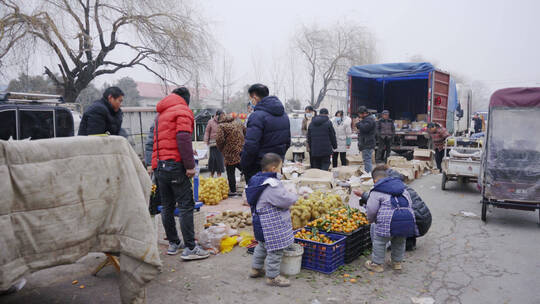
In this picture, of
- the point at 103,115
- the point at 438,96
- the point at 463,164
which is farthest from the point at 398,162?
the point at 103,115

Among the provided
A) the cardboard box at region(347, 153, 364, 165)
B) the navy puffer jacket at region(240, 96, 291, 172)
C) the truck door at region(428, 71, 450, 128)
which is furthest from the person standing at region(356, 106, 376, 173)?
the navy puffer jacket at region(240, 96, 291, 172)

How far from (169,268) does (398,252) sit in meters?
2.84

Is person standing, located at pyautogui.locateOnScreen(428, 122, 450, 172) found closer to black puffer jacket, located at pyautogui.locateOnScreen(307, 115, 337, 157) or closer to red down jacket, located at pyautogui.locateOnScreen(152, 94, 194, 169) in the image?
black puffer jacket, located at pyautogui.locateOnScreen(307, 115, 337, 157)

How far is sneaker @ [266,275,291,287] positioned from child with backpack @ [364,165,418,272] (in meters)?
1.16

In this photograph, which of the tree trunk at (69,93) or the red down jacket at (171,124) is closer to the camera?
the red down jacket at (171,124)

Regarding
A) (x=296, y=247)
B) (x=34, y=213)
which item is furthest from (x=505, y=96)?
(x=34, y=213)

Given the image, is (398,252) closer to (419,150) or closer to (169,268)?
(169,268)

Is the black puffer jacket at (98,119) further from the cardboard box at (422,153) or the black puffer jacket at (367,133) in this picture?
the cardboard box at (422,153)

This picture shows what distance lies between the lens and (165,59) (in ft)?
51.8

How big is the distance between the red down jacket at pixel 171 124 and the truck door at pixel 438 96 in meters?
11.2

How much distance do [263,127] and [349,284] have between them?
7.60ft

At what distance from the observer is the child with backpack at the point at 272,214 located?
13.3 ft

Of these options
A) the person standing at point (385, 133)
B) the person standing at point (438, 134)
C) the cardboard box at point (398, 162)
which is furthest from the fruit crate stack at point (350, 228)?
the person standing at point (385, 133)

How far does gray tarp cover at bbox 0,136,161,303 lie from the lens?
8.34 feet
